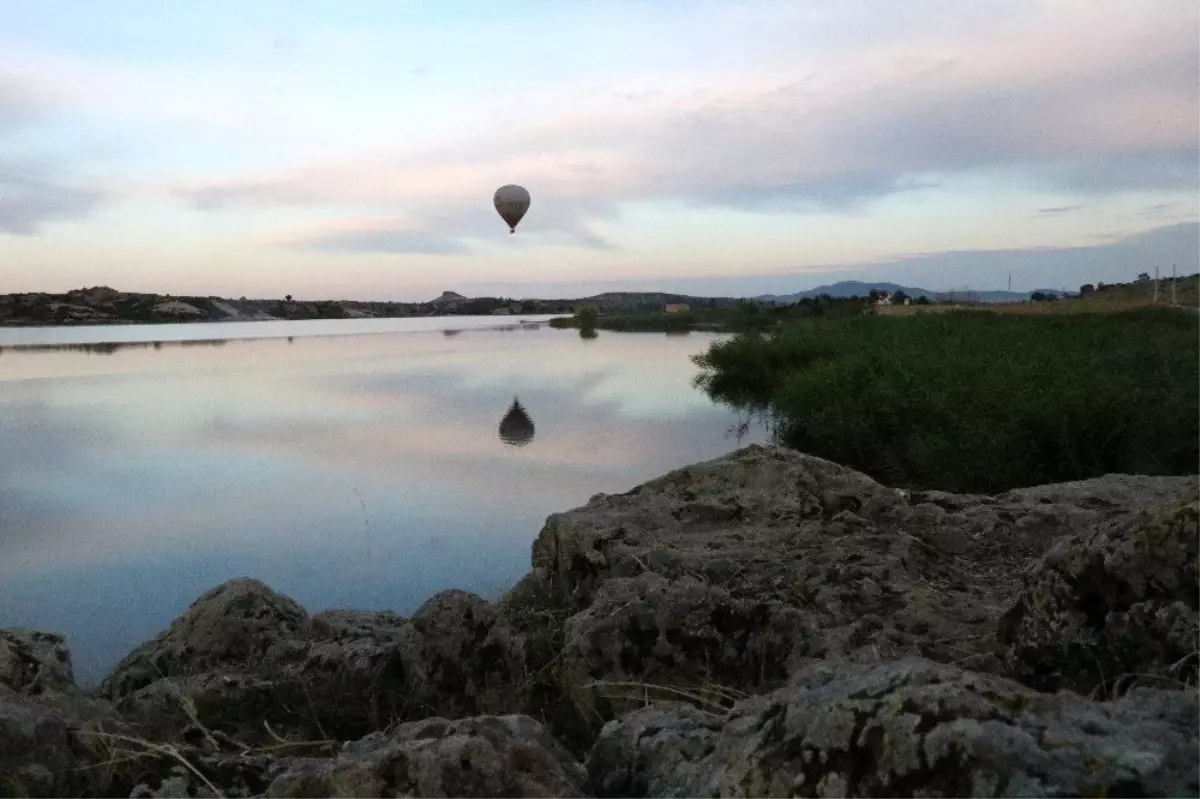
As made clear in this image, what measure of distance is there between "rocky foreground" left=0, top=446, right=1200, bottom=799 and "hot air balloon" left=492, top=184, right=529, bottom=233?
37389mm

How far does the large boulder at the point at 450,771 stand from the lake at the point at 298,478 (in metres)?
6.66

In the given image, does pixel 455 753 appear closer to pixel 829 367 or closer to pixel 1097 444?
pixel 1097 444

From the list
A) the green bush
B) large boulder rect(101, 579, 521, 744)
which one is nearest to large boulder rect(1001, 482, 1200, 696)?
large boulder rect(101, 579, 521, 744)

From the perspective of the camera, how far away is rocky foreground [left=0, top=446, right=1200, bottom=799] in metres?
1.46

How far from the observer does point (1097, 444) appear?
1159cm

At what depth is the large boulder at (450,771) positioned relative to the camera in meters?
1.78

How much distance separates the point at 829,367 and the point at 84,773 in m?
19.9

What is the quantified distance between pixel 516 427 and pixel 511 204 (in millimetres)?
21381

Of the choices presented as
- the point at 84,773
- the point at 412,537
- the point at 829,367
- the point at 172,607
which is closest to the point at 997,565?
the point at 84,773

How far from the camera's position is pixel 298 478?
16922 mm

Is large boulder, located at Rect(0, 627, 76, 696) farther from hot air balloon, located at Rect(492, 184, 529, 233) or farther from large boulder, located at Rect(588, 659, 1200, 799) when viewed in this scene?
hot air balloon, located at Rect(492, 184, 529, 233)

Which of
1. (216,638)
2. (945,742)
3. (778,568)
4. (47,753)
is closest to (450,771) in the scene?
(945,742)

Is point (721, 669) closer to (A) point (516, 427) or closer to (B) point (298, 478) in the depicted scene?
(B) point (298, 478)

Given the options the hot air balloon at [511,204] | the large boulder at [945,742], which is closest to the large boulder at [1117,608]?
the large boulder at [945,742]
